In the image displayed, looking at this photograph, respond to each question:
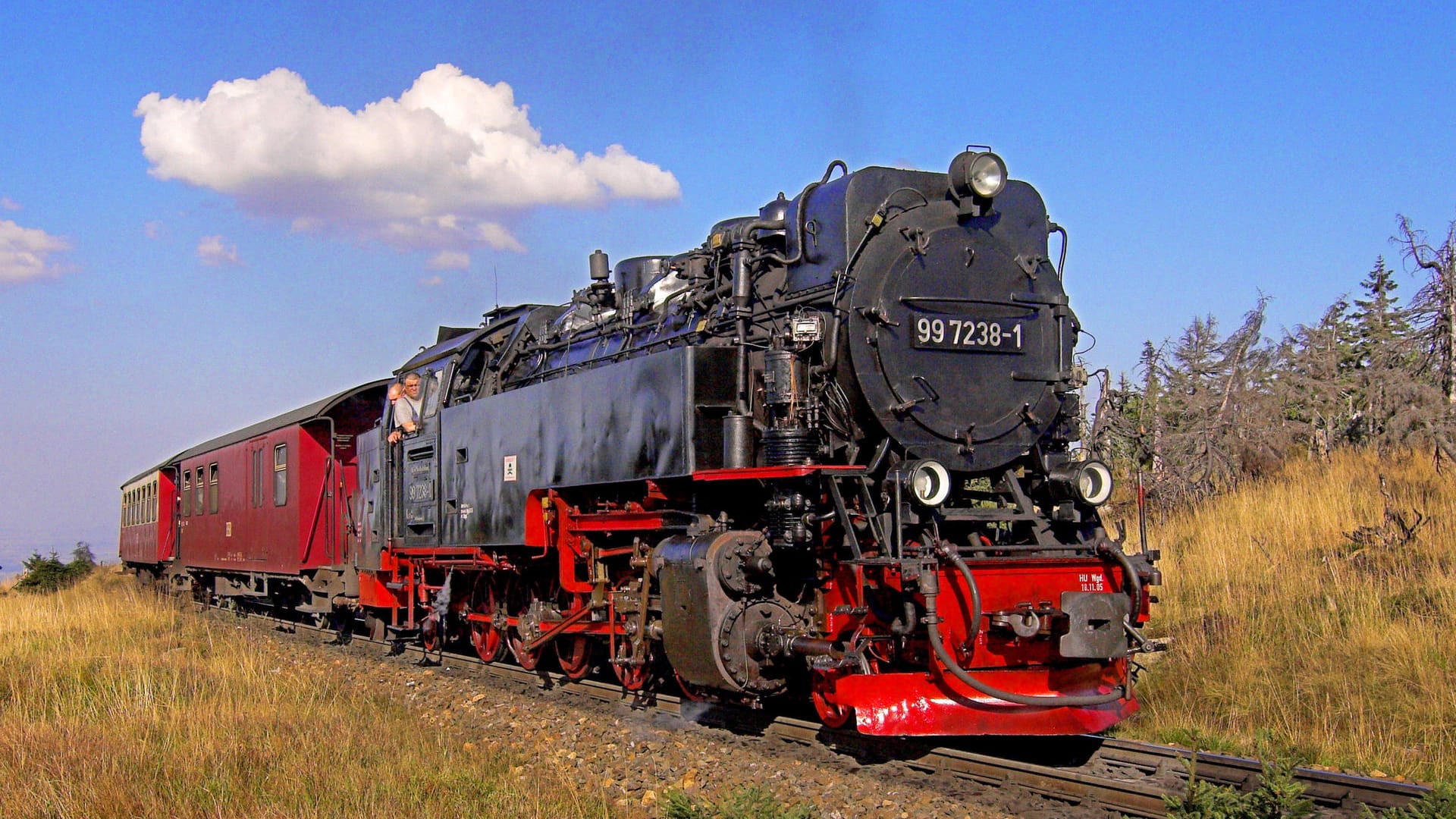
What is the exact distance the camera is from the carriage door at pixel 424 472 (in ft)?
38.9

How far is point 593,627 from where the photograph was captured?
9.23 metres

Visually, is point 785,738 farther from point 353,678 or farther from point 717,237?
point 353,678

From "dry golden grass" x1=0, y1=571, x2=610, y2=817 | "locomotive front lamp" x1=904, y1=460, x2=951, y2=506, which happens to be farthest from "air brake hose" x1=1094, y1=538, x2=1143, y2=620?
"dry golden grass" x1=0, y1=571, x2=610, y2=817

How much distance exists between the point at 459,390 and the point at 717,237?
15.1ft

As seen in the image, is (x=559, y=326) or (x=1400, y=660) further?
(x=559, y=326)

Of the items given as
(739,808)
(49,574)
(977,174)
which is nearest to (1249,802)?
(739,808)

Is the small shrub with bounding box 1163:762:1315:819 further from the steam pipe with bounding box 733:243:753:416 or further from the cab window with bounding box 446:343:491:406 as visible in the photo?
the cab window with bounding box 446:343:491:406

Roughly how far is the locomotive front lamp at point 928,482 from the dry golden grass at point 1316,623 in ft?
6.90

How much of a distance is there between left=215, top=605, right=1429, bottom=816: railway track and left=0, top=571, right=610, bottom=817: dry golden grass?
171 centimetres

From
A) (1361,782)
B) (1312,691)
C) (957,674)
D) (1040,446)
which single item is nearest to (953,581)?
(957,674)

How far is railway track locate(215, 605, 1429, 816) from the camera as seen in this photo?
5492 mm

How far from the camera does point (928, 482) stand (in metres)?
6.81

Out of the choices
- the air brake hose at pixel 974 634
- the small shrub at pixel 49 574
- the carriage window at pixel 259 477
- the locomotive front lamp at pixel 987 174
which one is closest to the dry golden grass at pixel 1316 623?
the air brake hose at pixel 974 634

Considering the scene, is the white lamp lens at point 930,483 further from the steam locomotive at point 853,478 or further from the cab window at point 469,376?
the cab window at point 469,376
